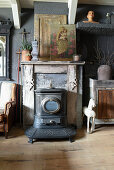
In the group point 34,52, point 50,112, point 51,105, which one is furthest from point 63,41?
point 50,112

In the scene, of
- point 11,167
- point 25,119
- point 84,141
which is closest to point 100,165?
point 84,141

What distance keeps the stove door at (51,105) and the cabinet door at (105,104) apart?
0.92 meters

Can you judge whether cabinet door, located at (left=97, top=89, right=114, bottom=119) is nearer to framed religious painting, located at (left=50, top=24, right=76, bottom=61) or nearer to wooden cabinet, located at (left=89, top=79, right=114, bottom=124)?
wooden cabinet, located at (left=89, top=79, right=114, bottom=124)

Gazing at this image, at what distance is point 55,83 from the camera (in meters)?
3.45

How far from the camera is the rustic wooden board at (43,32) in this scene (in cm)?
368

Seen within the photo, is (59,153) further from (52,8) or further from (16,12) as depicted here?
(52,8)

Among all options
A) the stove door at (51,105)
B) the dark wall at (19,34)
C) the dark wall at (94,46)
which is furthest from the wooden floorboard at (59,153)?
the dark wall at (19,34)

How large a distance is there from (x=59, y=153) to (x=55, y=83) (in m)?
1.48

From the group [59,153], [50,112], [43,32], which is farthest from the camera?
[43,32]

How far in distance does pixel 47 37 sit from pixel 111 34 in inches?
61.4

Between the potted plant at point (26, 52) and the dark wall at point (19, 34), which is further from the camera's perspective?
the dark wall at point (19, 34)

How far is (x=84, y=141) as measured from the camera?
9.32 ft

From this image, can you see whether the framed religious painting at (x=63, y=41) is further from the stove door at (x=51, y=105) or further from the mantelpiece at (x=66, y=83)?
the stove door at (x=51, y=105)

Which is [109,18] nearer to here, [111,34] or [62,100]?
[111,34]
